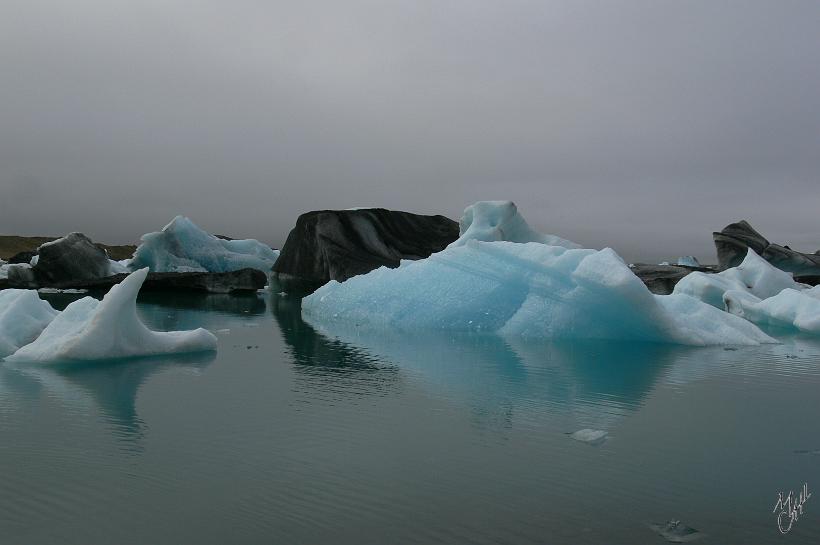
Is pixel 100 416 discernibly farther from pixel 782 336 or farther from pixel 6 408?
pixel 782 336

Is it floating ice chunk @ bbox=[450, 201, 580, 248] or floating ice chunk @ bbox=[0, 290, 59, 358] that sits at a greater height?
floating ice chunk @ bbox=[450, 201, 580, 248]

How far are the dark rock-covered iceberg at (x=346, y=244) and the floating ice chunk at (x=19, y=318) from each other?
18.3 m

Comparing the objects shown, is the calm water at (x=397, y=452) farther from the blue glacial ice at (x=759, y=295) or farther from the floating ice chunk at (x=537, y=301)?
the blue glacial ice at (x=759, y=295)

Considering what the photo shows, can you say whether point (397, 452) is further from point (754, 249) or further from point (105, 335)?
point (754, 249)

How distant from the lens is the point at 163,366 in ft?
25.2

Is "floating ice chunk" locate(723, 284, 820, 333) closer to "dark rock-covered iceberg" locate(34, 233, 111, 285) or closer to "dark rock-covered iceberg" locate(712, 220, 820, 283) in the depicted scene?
"dark rock-covered iceberg" locate(712, 220, 820, 283)

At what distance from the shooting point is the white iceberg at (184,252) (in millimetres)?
28531

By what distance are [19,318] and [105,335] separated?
1936 mm

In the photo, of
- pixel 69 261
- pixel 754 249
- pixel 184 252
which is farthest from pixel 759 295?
pixel 69 261

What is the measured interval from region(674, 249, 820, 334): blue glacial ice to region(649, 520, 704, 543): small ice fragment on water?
13.0 meters

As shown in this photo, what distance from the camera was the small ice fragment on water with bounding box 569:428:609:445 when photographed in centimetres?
A: 461

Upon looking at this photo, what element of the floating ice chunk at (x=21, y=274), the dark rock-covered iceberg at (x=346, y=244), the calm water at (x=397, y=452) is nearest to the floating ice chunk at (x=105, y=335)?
the calm water at (x=397, y=452)

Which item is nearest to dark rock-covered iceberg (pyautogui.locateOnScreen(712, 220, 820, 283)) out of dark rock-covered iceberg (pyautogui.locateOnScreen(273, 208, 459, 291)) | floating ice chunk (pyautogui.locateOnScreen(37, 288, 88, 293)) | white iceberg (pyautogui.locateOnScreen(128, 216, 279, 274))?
dark rock-covered iceberg (pyautogui.locateOnScreen(273, 208, 459, 291))

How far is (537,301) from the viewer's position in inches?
464
